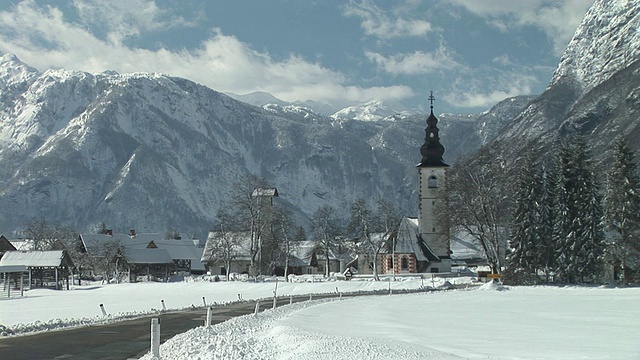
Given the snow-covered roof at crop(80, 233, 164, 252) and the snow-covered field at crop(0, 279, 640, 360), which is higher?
the snow-covered roof at crop(80, 233, 164, 252)

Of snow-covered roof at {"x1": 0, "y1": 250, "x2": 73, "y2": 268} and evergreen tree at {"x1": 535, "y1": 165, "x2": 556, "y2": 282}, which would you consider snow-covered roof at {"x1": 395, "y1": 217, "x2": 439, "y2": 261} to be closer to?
evergreen tree at {"x1": 535, "y1": 165, "x2": 556, "y2": 282}

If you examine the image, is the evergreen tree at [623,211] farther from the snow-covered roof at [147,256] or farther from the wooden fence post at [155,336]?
the snow-covered roof at [147,256]

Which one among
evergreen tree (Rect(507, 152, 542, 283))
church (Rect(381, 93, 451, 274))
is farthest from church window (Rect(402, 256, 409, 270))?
evergreen tree (Rect(507, 152, 542, 283))

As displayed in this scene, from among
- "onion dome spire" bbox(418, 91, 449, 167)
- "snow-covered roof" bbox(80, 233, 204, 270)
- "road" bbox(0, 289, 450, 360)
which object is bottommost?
"road" bbox(0, 289, 450, 360)

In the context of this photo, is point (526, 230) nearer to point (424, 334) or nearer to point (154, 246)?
point (424, 334)

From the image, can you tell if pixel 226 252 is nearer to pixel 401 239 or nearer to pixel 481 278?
pixel 401 239

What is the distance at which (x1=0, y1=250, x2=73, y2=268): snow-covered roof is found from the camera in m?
84.9

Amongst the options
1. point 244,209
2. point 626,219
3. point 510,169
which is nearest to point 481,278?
point 510,169

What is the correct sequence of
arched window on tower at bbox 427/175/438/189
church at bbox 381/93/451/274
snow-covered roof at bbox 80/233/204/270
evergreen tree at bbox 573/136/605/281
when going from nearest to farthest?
1. evergreen tree at bbox 573/136/605/281
2. church at bbox 381/93/451/274
3. arched window on tower at bbox 427/175/438/189
4. snow-covered roof at bbox 80/233/204/270

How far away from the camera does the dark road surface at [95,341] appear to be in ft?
69.5

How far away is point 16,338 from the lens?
1044 inches

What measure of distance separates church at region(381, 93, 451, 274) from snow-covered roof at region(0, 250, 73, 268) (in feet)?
126

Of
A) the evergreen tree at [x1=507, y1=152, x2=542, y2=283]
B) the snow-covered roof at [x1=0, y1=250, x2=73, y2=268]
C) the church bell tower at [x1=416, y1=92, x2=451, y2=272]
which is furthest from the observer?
the church bell tower at [x1=416, y1=92, x2=451, y2=272]

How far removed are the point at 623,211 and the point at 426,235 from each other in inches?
1608
